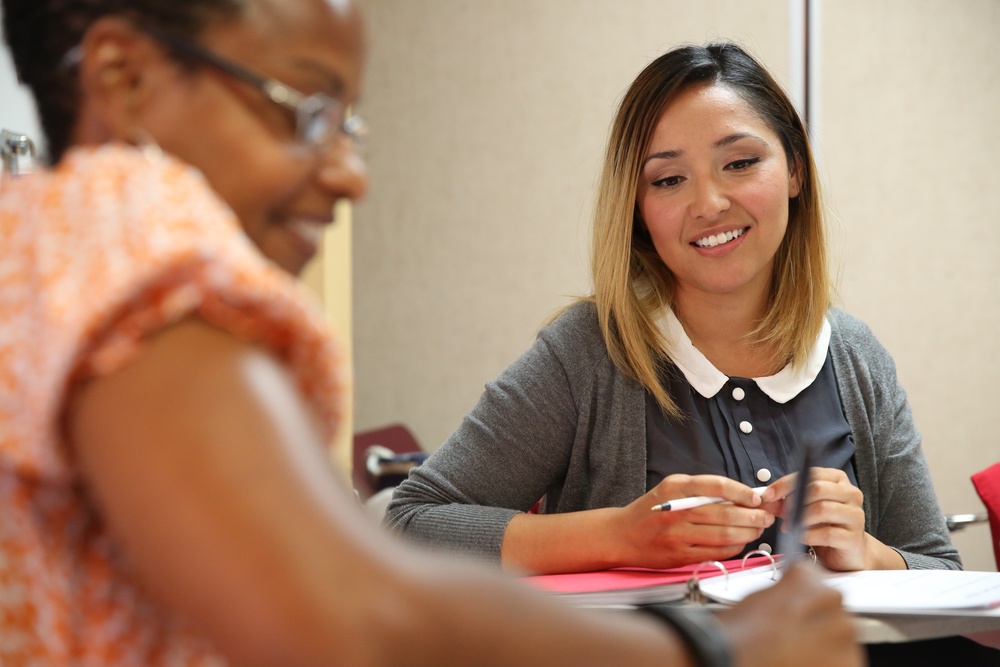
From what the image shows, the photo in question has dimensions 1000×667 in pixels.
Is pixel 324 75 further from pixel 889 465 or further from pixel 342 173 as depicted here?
pixel 889 465

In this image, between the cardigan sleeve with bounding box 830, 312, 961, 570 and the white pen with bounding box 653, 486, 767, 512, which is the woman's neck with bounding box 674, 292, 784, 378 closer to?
the cardigan sleeve with bounding box 830, 312, 961, 570

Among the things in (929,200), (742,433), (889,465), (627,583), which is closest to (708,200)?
(742,433)

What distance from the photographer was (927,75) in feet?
12.7

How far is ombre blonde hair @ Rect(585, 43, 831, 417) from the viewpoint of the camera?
1697mm

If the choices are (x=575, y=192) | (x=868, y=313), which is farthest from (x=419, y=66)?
(x=868, y=313)

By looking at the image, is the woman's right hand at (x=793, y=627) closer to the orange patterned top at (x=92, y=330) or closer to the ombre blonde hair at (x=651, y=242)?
the orange patterned top at (x=92, y=330)

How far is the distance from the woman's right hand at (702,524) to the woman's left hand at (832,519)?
3cm

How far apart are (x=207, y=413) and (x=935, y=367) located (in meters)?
3.96

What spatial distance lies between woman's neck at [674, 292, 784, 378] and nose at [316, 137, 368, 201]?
47.9 inches

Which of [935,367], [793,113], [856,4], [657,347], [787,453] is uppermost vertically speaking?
[856,4]

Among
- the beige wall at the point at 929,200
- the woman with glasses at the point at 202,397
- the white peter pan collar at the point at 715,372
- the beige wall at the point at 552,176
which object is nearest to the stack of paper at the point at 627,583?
the white peter pan collar at the point at 715,372

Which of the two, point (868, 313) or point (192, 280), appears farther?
point (868, 313)

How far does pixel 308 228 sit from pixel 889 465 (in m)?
1.36

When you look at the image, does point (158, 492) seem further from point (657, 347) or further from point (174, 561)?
point (657, 347)
